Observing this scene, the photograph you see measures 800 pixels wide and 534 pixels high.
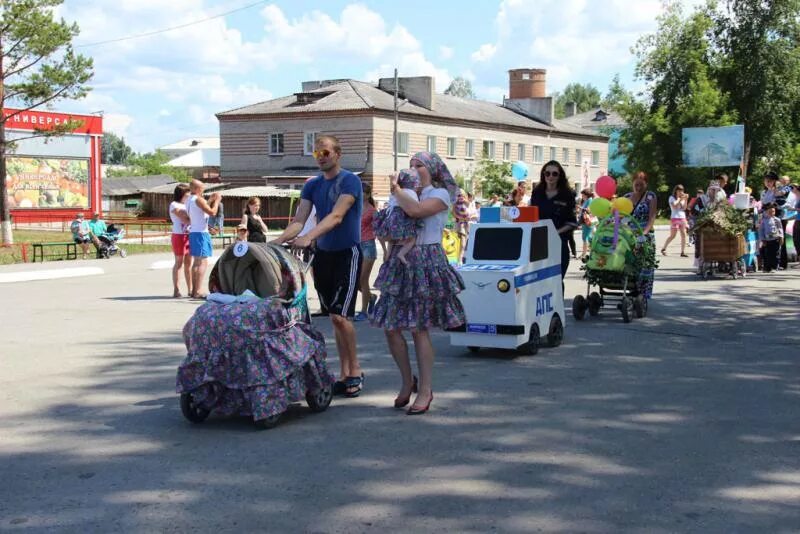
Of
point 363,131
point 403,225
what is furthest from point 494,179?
point 403,225

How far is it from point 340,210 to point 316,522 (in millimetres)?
3042

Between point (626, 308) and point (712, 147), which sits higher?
point (712, 147)

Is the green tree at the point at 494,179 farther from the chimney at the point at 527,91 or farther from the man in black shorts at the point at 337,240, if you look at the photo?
the man in black shorts at the point at 337,240

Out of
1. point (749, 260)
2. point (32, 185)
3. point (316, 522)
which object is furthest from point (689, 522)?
point (32, 185)

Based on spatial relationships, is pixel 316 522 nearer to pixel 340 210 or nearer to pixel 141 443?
pixel 141 443

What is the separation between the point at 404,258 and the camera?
713cm

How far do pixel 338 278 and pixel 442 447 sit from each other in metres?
1.83

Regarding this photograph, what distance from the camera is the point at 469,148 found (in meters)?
69.7

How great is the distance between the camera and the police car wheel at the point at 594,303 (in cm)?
1252

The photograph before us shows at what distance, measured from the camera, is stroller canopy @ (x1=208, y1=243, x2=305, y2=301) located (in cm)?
689

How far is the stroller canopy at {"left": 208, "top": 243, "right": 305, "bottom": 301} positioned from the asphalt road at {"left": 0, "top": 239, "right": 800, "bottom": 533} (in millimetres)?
948

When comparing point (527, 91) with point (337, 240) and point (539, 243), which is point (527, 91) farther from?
point (337, 240)

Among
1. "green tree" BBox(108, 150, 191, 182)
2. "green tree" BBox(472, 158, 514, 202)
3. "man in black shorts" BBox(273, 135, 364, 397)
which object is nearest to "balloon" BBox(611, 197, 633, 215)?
"man in black shorts" BBox(273, 135, 364, 397)

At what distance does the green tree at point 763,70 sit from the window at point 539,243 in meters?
54.2
